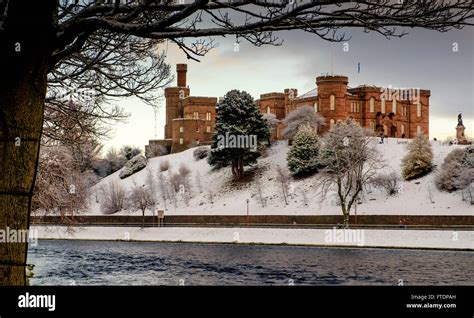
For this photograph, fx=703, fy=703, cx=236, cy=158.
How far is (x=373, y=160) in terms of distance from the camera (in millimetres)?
50281

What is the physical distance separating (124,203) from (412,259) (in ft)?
101

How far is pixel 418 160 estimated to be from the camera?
5047 cm

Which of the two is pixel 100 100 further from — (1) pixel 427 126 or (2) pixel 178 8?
(1) pixel 427 126

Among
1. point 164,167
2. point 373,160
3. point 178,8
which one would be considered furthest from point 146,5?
point 164,167

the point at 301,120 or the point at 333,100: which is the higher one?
the point at 333,100

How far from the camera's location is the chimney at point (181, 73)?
69125 mm

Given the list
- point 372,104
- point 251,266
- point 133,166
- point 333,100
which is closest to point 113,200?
point 133,166

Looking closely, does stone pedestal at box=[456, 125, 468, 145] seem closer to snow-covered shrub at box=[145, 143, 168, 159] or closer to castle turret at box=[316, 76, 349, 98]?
castle turret at box=[316, 76, 349, 98]

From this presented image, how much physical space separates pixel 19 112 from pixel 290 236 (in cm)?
3935

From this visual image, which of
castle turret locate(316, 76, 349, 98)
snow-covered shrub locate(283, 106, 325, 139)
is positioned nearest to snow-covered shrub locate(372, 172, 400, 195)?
snow-covered shrub locate(283, 106, 325, 139)

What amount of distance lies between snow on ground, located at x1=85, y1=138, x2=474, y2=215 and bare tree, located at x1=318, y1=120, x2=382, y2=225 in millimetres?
1238

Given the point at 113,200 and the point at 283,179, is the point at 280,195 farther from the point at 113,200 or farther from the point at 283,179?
the point at 113,200

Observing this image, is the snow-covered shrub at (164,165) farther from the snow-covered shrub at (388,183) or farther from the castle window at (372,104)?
the snow-covered shrub at (388,183)
